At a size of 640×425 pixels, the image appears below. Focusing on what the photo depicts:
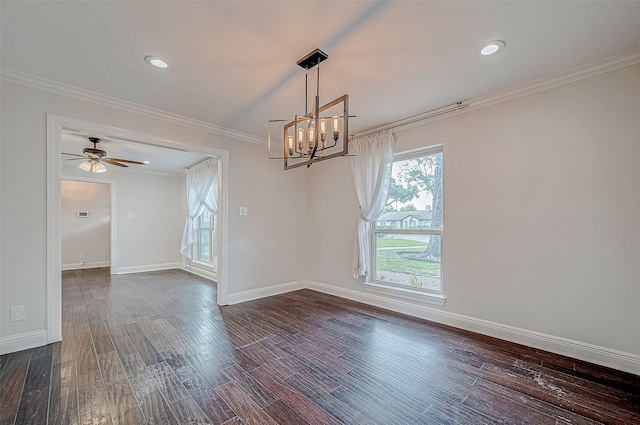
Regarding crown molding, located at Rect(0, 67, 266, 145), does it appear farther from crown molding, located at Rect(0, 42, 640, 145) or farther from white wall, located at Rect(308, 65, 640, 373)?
white wall, located at Rect(308, 65, 640, 373)

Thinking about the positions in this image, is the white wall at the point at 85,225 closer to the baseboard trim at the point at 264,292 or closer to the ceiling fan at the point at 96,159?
the ceiling fan at the point at 96,159

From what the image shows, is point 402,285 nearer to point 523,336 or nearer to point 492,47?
point 523,336

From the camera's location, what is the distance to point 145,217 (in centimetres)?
692

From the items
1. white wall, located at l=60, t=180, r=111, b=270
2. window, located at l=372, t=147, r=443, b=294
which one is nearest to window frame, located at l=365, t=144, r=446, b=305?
window, located at l=372, t=147, r=443, b=294

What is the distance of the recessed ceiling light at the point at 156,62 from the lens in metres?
2.29

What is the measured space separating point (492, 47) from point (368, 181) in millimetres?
2085

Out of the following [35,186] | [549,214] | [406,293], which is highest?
[35,186]

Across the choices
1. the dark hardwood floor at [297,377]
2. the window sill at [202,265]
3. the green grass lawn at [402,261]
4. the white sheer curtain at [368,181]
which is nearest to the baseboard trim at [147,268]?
the window sill at [202,265]

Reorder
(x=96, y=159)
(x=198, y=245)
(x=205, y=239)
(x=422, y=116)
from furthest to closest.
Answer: (x=198, y=245)
(x=205, y=239)
(x=96, y=159)
(x=422, y=116)

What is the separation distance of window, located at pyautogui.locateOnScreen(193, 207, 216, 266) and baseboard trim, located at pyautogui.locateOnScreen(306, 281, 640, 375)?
13.0 feet

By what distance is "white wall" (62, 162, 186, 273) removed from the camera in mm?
6484

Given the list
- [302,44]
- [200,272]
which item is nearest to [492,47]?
[302,44]

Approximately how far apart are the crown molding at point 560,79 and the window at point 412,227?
0.75 m

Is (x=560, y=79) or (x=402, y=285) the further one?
(x=402, y=285)
